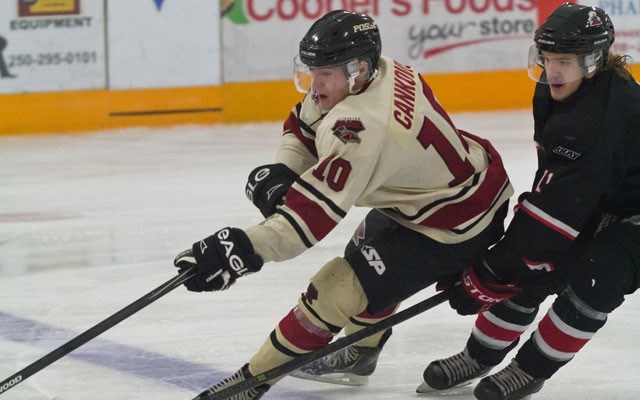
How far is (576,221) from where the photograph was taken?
2.87m

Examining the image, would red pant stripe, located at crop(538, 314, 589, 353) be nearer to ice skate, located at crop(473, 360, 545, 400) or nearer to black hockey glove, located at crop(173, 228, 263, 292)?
ice skate, located at crop(473, 360, 545, 400)

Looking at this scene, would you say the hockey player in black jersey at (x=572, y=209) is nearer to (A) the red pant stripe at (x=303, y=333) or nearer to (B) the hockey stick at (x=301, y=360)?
(B) the hockey stick at (x=301, y=360)

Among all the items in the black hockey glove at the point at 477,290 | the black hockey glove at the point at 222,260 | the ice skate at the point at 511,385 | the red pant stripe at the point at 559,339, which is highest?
the black hockey glove at the point at 222,260

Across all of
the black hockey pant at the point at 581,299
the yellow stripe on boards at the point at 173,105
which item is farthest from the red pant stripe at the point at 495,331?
the yellow stripe on boards at the point at 173,105

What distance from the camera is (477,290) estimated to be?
2965mm

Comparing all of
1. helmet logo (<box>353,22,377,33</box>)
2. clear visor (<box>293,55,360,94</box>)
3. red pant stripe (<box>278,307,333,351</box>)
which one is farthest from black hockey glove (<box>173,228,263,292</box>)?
helmet logo (<box>353,22,377,33</box>)

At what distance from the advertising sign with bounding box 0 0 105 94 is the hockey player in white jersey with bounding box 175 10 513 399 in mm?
4329

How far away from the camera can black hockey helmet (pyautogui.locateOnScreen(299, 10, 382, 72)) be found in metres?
2.84

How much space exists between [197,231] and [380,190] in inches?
86.8

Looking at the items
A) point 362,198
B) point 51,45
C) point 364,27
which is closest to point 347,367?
point 362,198

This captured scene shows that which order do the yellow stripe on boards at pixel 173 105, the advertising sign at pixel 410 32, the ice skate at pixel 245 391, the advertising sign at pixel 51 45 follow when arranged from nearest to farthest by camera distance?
the ice skate at pixel 245 391 → the advertising sign at pixel 51 45 → the yellow stripe on boards at pixel 173 105 → the advertising sign at pixel 410 32

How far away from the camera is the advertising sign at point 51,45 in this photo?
277 inches

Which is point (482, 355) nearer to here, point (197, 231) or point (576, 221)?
point (576, 221)

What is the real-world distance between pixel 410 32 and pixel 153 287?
165 inches
